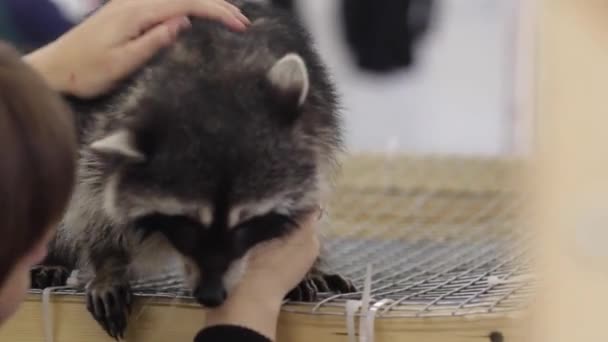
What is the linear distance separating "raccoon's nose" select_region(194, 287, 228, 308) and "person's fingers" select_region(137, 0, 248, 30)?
0.43 m

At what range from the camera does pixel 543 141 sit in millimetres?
345

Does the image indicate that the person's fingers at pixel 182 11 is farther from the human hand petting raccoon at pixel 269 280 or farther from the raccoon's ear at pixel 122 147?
the human hand petting raccoon at pixel 269 280

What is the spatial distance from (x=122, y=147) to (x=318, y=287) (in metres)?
0.40

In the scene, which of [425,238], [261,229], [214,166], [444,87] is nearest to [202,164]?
[214,166]

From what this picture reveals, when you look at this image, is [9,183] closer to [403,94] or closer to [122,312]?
[122,312]

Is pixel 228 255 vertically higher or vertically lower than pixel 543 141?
lower

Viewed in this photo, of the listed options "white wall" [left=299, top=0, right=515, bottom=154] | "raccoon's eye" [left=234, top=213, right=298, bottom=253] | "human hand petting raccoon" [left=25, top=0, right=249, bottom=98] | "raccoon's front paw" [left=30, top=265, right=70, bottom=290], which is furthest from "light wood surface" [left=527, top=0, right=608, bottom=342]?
"white wall" [left=299, top=0, right=515, bottom=154]

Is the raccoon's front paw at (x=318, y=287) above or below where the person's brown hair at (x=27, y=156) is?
below

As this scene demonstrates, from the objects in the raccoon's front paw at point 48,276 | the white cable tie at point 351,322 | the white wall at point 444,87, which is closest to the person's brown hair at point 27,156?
the white cable tie at point 351,322

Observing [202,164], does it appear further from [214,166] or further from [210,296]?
[210,296]

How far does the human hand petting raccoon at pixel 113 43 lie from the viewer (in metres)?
1.35

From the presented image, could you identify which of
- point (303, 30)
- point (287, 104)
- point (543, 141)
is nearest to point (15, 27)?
point (303, 30)

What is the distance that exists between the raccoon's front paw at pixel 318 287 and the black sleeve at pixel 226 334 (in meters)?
0.16

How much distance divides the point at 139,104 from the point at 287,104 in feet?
0.72
